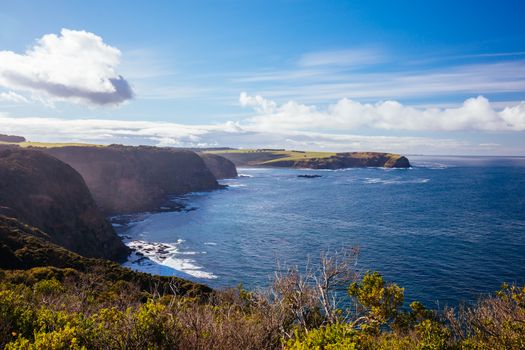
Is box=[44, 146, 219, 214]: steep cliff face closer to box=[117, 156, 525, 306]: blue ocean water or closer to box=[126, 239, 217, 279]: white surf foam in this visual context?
box=[117, 156, 525, 306]: blue ocean water

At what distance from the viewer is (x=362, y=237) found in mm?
84000

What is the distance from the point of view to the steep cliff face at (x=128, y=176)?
128 metres

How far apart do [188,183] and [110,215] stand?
63.5m

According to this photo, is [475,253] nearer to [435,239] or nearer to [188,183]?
[435,239]

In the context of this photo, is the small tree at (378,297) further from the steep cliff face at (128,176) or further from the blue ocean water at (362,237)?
the steep cliff face at (128,176)

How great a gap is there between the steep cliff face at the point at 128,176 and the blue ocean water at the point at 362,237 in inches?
493

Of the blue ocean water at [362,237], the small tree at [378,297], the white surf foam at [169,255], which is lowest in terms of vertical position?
the white surf foam at [169,255]

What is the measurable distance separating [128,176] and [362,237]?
9242 cm

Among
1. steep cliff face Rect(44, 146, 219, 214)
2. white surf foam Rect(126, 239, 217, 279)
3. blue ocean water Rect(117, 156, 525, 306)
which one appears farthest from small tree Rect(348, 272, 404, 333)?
steep cliff face Rect(44, 146, 219, 214)

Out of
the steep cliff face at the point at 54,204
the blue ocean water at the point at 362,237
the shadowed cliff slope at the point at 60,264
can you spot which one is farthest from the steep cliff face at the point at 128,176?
the shadowed cliff slope at the point at 60,264

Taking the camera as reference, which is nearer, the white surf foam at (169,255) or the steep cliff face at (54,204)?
the white surf foam at (169,255)

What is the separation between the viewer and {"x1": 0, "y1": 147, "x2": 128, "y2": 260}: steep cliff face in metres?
75.0

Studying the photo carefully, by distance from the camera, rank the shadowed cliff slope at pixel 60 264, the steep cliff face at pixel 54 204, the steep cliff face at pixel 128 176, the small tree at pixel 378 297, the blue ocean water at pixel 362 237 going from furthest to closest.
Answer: the steep cliff face at pixel 128 176 < the steep cliff face at pixel 54 204 < the blue ocean water at pixel 362 237 < the shadowed cliff slope at pixel 60 264 < the small tree at pixel 378 297

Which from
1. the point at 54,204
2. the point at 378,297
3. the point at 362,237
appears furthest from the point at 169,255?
the point at 378,297
